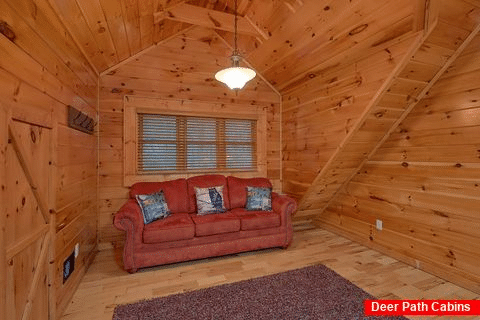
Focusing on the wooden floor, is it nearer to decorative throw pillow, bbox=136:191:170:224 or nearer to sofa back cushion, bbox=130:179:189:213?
decorative throw pillow, bbox=136:191:170:224

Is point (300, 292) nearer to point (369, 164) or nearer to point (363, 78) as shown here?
point (369, 164)

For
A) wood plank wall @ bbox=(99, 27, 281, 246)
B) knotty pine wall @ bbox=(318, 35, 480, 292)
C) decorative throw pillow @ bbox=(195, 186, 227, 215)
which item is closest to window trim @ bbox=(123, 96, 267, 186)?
wood plank wall @ bbox=(99, 27, 281, 246)

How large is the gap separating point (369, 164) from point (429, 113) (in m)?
0.95

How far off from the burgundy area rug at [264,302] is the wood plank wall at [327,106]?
160 centimetres

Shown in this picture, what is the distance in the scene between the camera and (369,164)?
3.34 meters

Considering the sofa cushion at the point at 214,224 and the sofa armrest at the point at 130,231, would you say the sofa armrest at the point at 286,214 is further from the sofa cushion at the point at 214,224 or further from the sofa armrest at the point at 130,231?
the sofa armrest at the point at 130,231

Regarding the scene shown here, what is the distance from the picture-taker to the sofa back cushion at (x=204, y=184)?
3.39 m

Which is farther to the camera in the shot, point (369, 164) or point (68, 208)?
point (369, 164)

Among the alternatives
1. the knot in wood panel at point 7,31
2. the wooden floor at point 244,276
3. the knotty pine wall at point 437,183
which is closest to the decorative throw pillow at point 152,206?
the wooden floor at point 244,276

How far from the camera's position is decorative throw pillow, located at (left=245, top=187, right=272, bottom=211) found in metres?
3.45

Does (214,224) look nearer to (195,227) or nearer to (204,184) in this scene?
(195,227)

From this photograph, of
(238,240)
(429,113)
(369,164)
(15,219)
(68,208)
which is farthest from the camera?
(369,164)

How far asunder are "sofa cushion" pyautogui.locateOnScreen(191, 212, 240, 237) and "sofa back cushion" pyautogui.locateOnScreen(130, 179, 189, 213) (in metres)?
0.30

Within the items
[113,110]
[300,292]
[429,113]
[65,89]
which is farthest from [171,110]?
[429,113]
